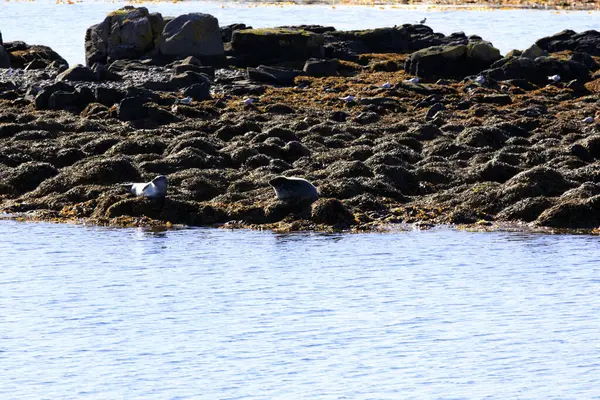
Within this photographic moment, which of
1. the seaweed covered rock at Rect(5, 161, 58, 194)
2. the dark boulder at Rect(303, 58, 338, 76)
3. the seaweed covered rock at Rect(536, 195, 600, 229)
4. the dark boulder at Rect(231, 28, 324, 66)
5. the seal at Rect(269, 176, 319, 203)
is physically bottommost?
the seaweed covered rock at Rect(5, 161, 58, 194)

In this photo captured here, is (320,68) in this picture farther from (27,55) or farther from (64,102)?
(27,55)

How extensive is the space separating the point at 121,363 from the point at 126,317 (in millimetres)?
2022

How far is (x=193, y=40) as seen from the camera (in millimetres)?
Result: 44531

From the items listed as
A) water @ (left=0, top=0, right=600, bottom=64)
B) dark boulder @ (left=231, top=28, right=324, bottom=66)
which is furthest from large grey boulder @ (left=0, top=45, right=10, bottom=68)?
dark boulder @ (left=231, top=28, right=324, bottom=66)

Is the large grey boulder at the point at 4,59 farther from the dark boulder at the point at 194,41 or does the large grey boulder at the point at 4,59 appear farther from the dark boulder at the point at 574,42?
the dark boulder at the point at 574,42

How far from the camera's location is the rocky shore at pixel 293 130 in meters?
21.2

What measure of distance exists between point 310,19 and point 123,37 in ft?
135

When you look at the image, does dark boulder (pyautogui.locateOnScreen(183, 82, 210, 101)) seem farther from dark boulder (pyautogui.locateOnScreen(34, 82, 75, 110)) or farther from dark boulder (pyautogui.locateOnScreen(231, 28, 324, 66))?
dark boulder (pyautogui.locateOnScreen(231, 28, 324, 66))

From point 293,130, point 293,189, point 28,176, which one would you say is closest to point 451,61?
point 293,130

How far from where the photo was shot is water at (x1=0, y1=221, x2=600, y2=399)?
1197 centimetres

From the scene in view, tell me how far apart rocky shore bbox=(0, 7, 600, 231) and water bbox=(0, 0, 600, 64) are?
12425mm

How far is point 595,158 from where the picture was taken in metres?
24.5

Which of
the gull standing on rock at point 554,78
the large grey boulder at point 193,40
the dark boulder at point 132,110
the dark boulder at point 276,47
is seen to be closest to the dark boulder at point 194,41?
the large grey boulder at point 193,40

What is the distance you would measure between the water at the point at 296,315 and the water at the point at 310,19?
118 feet
